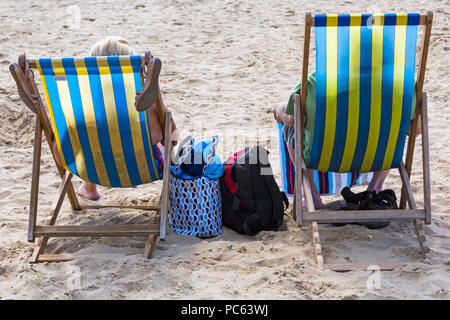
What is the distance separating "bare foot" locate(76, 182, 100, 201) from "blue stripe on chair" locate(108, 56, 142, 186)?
0.80 m

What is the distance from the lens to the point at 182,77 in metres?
6.19

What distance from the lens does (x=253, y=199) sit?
3.43 m

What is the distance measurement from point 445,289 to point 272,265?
31.7 inches

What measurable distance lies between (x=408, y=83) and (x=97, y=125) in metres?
1.55

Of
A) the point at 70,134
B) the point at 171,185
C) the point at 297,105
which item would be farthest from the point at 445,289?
the point at 70,134

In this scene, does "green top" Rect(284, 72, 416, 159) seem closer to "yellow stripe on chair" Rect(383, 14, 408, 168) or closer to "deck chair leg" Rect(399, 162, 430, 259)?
"yellow stripe on chair" Rect(383, 14, 408, 168)

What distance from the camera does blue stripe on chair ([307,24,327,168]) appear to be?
9.50ft

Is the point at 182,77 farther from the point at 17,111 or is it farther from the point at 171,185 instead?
the point at 171,185

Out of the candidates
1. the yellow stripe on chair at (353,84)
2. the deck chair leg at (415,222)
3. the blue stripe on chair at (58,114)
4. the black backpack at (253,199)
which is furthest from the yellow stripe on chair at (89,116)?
the deck chair leg at (415,222)

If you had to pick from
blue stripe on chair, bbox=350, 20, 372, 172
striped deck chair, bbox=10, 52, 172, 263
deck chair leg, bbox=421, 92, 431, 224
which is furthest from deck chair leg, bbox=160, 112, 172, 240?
deck chair leg, bbox=421, 92, 431, 224

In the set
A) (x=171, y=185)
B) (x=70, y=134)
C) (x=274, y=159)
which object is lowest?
(x=274, y=159)

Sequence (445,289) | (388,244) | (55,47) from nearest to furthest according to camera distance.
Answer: (445,289) → (388,244) → (55,47)

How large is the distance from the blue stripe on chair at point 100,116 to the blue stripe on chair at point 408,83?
1.47m

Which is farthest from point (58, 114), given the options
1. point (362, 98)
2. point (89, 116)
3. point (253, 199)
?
point (362, 98)
